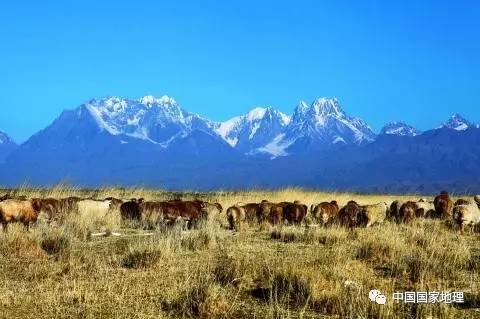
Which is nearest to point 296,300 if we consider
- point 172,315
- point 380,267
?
point 172,315

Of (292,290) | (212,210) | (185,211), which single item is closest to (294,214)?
(212,210)

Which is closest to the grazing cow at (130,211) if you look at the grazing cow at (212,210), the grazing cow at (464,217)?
the grazing cow at (212,210)

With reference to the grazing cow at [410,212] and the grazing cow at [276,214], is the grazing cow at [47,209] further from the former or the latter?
the grazing cow at [410,212]

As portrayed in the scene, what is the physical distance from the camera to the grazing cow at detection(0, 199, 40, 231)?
19219 mm

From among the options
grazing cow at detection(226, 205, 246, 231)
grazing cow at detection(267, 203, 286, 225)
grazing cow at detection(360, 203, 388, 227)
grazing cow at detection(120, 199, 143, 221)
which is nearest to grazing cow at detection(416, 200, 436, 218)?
grazing cow at detection(360, 203, 388, 227)

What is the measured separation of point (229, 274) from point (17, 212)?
30.7ft

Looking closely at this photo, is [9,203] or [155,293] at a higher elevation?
[9,203]

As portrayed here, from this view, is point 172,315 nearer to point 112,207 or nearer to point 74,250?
point 74,250

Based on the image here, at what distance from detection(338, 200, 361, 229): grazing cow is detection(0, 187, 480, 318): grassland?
328cm

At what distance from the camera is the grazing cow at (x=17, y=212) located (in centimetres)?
1922

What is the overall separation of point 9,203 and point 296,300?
11211mm

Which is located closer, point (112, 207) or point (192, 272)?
point (192, 272)

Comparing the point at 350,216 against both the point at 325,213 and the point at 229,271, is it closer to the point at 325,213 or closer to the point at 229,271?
the point at 325,213

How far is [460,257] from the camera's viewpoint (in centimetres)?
1444
